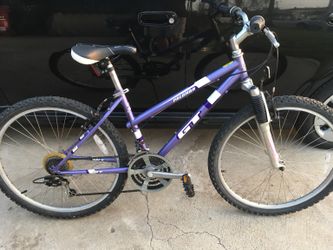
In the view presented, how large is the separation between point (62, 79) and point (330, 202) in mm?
2218

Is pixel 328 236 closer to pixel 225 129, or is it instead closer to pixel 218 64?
pixel 225 129

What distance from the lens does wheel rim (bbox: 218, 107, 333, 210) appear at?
2.60m

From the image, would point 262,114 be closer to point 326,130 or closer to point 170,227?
point 170,227

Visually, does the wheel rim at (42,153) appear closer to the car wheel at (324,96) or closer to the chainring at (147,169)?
the chainring at (147,169)

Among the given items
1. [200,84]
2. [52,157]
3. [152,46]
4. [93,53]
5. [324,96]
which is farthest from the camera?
[324,96]

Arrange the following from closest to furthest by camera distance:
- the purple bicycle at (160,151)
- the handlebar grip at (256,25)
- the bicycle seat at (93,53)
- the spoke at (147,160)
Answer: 1. the handlebar grip at (256,25)
2. the bicycle seat at (93,53)
3. the purple bicycle at (160,151)
4. the spoke at (147,160)

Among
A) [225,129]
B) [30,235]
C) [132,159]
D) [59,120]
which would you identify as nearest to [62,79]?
[59,120]

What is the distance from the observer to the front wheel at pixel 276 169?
2.30m

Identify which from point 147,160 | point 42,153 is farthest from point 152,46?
point 42,153

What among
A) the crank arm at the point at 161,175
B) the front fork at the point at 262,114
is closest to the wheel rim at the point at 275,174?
Answer: the front fork at the point at 262,114

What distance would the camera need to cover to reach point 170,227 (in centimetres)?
255

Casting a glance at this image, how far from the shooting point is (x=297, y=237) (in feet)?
8.08

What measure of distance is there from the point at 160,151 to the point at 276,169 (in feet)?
2.64

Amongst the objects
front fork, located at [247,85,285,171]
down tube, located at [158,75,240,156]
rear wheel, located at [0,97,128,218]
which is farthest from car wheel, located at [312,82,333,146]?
rear wheel, located at [0,97,128,218]
